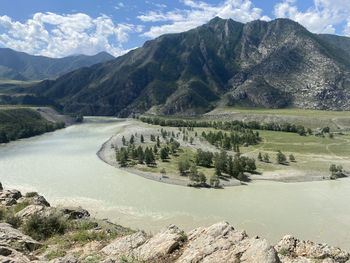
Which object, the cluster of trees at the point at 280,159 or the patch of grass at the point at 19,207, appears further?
the cluster of trees at the point at 280,159

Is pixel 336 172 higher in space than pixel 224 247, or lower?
lower

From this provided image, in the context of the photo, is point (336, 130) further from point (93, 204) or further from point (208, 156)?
point (93, 204)

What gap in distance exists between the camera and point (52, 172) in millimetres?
97625

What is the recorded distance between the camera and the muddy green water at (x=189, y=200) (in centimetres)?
5744

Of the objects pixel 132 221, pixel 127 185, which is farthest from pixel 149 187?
pixel 132 221

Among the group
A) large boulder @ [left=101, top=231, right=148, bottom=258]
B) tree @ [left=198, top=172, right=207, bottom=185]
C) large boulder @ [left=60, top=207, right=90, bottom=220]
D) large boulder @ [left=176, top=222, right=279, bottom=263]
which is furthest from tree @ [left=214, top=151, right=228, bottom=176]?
large boulder @ [left=176, top=222, right=279, bottom=263]

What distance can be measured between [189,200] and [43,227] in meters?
48.1

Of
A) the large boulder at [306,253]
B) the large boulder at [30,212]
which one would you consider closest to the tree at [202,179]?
the large boulder at [30,212]

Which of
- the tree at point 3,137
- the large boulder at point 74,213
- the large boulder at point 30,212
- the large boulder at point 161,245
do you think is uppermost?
the large boulder at point 161,245

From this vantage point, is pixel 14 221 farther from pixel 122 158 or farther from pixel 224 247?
pixel 122 158

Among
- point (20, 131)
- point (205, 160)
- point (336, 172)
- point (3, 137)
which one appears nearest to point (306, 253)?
point (336, 172)

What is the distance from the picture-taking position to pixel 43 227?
84.6ft

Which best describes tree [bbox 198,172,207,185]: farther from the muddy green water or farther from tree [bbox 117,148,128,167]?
tree [bbox 117,148,128,167]

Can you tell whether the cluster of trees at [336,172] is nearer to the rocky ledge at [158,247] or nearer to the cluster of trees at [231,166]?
the cluster of trees at [231,166]
